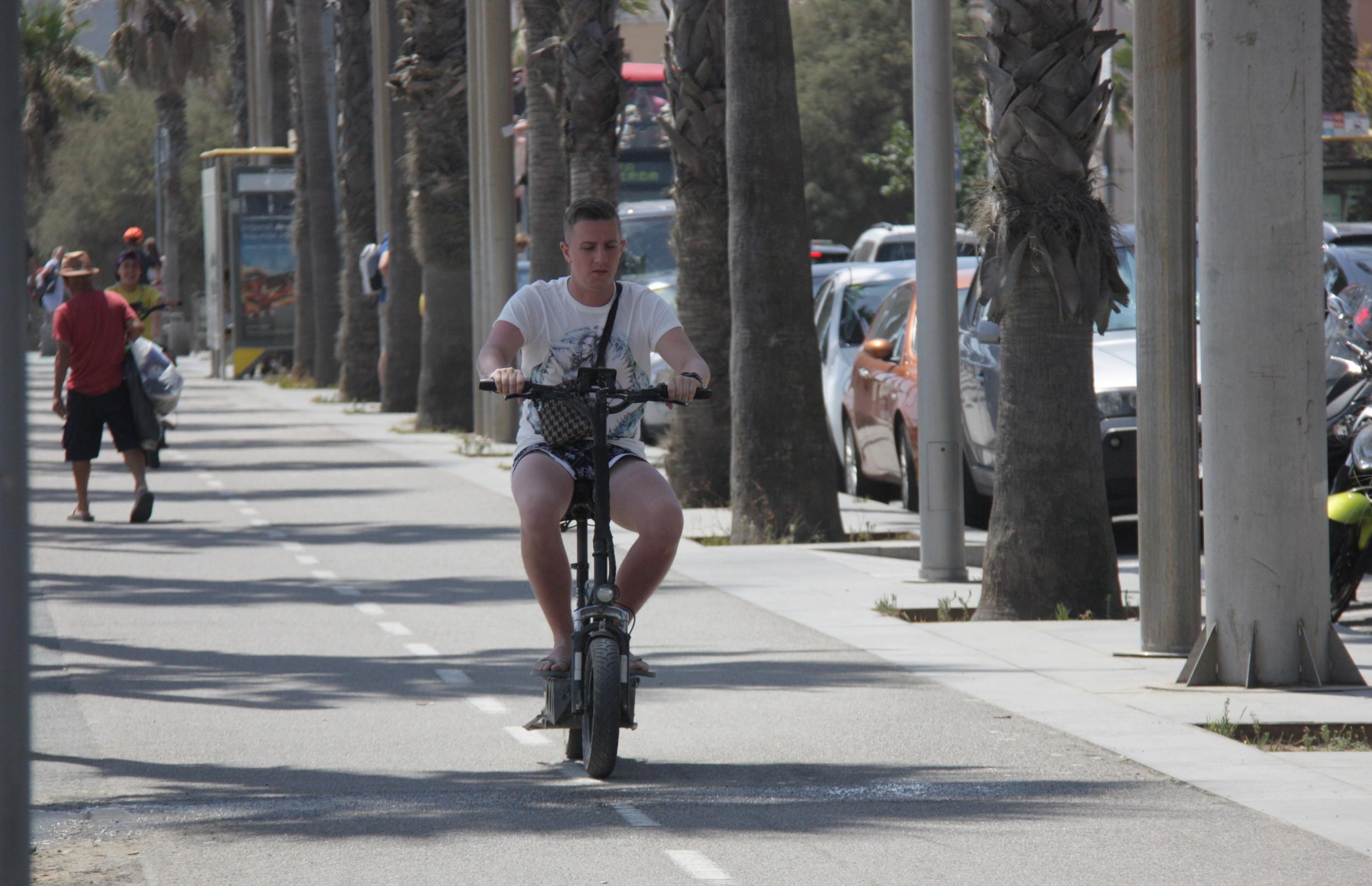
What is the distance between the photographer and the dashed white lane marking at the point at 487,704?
8289 mm

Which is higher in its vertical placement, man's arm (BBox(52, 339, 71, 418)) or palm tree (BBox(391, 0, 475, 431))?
palm tree (BBox(391, 0, 475, 431))

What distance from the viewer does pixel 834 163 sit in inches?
2051

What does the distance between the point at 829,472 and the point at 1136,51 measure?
5395mm

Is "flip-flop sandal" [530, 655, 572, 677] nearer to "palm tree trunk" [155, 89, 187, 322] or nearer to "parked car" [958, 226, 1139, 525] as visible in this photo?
"parked car" [958, 226, 1139, 525]

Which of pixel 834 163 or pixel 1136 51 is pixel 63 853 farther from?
pixel 834 163

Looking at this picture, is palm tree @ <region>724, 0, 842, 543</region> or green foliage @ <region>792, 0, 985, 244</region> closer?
palm tree @ <region>724, 0, 842, 543</region>

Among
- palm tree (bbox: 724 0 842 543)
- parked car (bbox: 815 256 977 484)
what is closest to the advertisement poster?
parked car (bbox: 815 256 977 484)

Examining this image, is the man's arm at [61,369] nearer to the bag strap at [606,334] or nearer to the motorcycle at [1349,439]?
the motorcycle at [1349,439]

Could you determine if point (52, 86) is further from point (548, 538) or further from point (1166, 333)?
point (548, 538)

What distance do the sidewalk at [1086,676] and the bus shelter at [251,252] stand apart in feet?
92.4

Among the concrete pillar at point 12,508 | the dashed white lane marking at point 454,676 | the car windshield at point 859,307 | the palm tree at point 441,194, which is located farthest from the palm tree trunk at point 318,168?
the concrete pillar at point 12,508

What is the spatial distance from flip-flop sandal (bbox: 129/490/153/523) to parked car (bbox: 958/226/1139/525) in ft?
19.2

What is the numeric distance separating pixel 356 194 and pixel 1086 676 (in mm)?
26213

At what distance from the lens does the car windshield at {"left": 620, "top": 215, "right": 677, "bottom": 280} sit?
24250 mm
